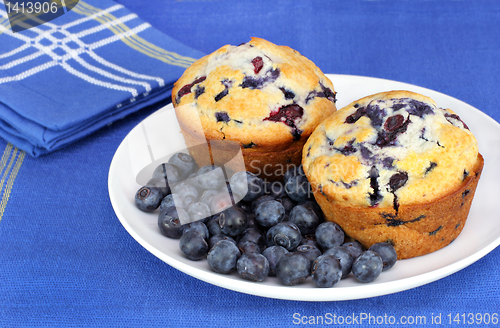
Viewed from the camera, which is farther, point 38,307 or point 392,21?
point 392,21

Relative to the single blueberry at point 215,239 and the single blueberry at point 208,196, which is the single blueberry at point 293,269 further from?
Answer: the single blueberry at point 208,196

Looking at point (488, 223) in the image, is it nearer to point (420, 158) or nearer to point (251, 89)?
point (420, 158)

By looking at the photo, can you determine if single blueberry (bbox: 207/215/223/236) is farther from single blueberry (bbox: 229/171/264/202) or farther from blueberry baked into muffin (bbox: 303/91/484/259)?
blueberry baked into muffin (bbox: 303/91/484/259)

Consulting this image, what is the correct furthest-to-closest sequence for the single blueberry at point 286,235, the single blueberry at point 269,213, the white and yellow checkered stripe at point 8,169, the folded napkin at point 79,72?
the folded napkin at point 79,72 → the white and yellow checkered stripe at point 8,169 → the single blueberry at point 269,213 → the single blueberry at point 286,235

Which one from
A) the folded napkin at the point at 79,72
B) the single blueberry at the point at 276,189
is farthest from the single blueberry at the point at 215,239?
the folded napkin at the point at 79,72

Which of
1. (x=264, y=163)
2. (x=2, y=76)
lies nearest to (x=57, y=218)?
(x=264, y=163)

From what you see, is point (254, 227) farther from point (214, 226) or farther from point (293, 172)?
point (293, 172)
